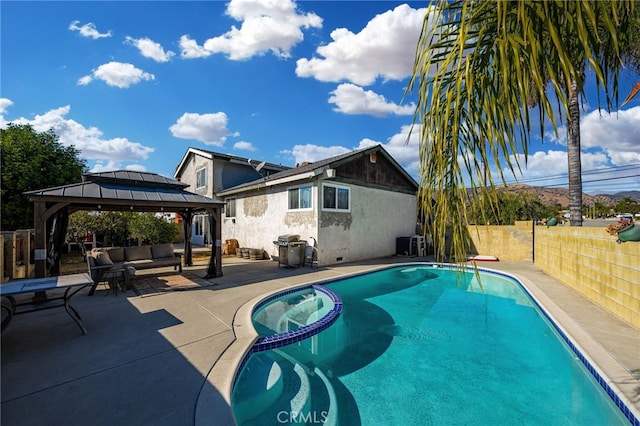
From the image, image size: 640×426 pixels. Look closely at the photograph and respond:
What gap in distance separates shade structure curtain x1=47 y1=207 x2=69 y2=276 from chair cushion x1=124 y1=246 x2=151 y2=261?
1526mm

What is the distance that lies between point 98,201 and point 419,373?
8.14 m

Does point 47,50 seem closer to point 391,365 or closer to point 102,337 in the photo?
point 102,337

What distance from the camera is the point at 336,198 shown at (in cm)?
1172

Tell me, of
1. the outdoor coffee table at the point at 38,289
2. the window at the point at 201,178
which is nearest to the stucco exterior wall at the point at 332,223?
the window at the point at 201,178

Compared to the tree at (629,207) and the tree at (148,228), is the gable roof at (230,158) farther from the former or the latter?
the tree at (629,207)

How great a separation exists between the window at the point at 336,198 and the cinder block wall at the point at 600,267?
749cm

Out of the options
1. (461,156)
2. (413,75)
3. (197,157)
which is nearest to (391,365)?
(461,156)

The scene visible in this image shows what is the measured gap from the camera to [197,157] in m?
19.5

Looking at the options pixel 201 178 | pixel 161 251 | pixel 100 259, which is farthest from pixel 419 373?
pixel 201 178

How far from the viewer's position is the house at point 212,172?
1739 centimetres

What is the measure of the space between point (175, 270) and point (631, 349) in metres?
11.3

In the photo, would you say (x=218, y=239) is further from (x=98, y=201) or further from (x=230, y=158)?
(x=230, y=158)

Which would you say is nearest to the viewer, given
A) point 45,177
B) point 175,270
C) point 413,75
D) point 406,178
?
point 413,75

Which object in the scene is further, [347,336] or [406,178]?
[406,178]
